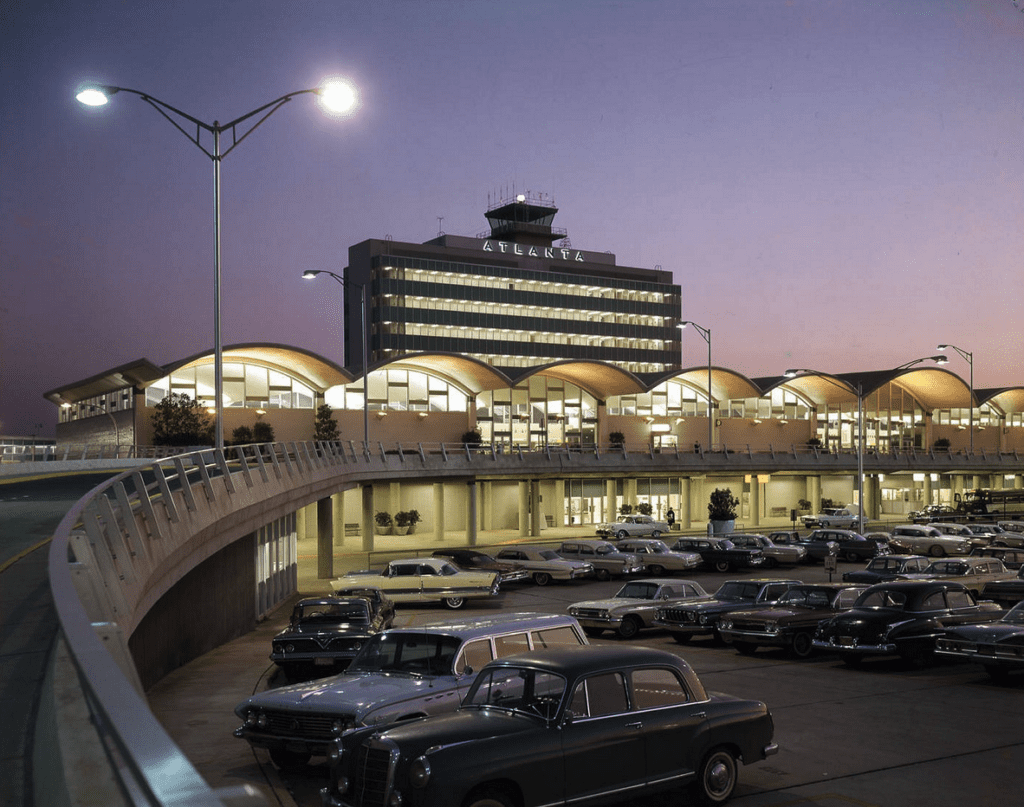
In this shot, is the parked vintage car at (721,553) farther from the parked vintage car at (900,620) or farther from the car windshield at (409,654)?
the car windshield at (409,654)

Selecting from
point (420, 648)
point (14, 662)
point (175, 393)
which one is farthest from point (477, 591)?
point (175, 393)

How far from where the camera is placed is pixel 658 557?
132 feet

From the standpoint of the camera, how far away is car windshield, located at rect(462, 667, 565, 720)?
31.9 feet

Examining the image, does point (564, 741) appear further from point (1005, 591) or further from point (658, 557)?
point (658, 557)

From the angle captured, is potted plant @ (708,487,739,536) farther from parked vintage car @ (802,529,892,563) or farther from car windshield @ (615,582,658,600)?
car windshield @ (615,582,658,600)

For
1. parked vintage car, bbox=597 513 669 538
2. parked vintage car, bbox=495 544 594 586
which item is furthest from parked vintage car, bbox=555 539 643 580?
parked vintage car, bbox=597 513 669 538

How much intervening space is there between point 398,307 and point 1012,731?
379 ft

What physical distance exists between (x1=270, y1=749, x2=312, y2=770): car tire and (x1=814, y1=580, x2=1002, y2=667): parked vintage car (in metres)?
11.5

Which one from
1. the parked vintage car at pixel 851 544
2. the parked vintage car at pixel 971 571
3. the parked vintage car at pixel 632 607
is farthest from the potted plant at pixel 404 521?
the parked vintage car at pixel 632 607

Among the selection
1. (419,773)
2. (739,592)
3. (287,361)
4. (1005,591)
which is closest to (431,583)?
(739,592)

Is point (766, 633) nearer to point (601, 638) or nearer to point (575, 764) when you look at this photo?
point (601, 638)

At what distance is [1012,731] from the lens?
14.1 meters

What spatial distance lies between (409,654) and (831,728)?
6071 mm

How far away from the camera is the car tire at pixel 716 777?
1063 centimetres
